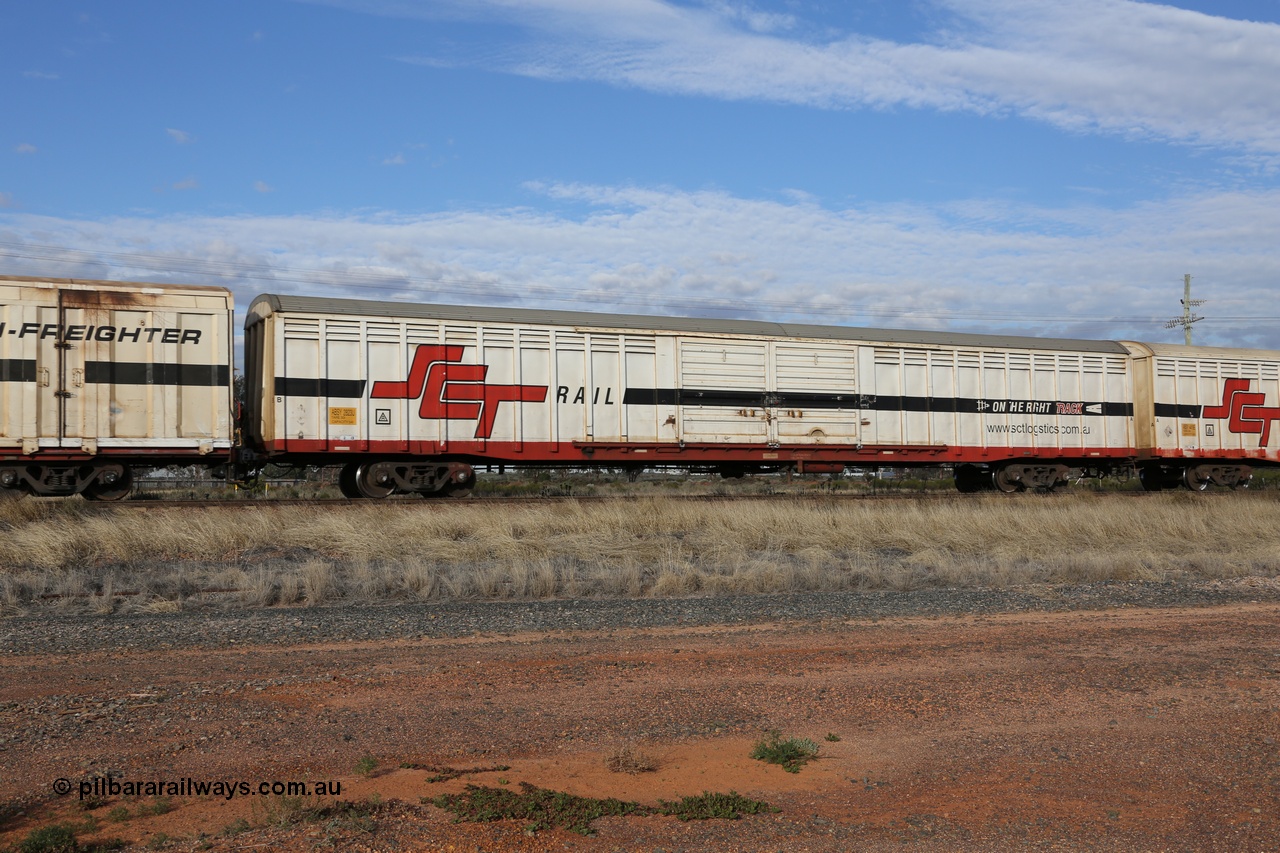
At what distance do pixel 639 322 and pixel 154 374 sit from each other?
27.1 feet

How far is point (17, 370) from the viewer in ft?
48.5

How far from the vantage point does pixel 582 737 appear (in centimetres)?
487

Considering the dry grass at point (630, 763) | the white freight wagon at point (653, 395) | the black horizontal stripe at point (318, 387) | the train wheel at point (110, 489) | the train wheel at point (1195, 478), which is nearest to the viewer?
the dry grass at point (630, 763)

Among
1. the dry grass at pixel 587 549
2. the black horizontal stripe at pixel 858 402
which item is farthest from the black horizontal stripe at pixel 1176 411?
the dry grass at pixel 587 549

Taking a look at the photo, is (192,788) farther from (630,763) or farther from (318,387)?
(318,387)

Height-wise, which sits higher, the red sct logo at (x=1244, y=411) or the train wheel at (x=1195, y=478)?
the red sct logo at (x=1244, y=411)

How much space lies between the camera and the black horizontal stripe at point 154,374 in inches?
601

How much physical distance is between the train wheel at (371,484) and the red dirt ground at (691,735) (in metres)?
10.4

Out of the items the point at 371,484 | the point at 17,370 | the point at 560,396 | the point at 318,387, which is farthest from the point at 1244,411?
the point at 17,370

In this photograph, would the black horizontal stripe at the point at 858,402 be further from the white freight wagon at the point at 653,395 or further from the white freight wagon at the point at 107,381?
the white freight wagon at the point at 107,381

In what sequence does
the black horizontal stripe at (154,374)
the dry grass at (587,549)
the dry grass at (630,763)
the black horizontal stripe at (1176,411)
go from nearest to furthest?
1. the dry grass at (630,763)
2. the dry grass at (587,549)
3. the black horizontal stripe at (154,374)
4. the black horizontal stripe at (1176,411)

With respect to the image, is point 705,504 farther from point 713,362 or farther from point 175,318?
point 175,318

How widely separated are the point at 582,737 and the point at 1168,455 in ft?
68.7

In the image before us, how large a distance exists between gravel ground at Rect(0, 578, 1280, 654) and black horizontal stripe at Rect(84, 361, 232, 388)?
8.19 m
